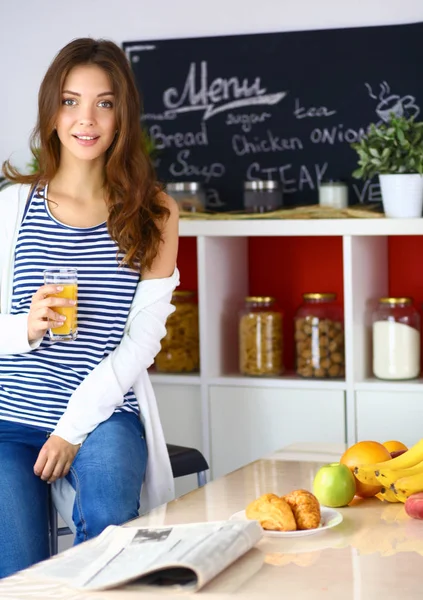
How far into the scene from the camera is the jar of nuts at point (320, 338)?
3.00 metres

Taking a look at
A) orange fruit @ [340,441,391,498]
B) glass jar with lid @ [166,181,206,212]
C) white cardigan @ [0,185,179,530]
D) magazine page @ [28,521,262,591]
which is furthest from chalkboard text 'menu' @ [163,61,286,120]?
magazine page @ [28,521,262,591]

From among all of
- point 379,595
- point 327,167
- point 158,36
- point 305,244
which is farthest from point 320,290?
point 379,595

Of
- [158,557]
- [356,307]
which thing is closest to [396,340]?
[356,307]

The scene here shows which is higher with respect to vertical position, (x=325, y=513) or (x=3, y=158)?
(x=3, y=158)

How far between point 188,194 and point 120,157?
892mm

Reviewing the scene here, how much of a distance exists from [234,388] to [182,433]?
0.23 m

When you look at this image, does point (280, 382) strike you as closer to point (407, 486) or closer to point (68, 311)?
point (68, 311)

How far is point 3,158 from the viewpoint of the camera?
351cm

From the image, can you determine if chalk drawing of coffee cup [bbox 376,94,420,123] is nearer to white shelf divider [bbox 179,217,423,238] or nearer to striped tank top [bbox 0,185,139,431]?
white shelf divider [bbox 179,217,423,238]

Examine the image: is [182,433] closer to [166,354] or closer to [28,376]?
[166,354]

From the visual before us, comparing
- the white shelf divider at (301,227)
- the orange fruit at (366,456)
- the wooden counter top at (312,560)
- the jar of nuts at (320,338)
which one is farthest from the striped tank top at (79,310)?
the jar of nuts at (320,338)

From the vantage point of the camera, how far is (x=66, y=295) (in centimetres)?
205

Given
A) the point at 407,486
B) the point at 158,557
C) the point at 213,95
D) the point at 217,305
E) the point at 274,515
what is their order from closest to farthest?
the point at 158,557 < the point at 274,515 < the point at 407,486 < the point at 217,305 < the point at 213,95

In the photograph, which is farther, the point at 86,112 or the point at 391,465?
the point at 86,112
